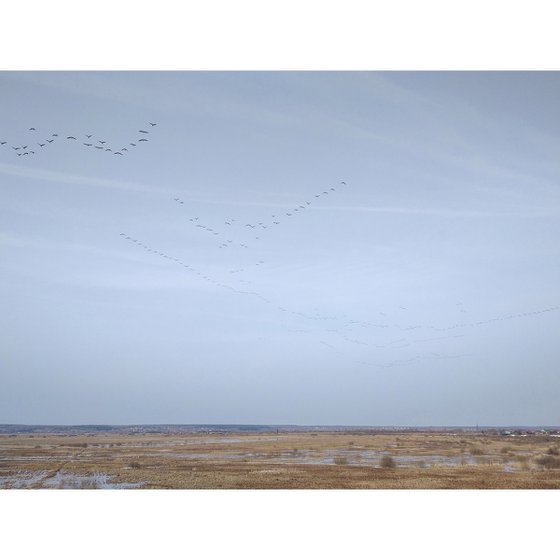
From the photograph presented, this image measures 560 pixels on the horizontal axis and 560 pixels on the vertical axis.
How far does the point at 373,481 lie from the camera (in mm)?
26031

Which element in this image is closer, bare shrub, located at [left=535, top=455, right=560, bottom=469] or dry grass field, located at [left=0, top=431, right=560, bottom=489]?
dry grass field, located at [left=0, top=431, right=560, bottom=489]

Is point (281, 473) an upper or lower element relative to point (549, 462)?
lower

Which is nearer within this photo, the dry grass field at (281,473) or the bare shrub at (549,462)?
the dry grass field at (281,473)

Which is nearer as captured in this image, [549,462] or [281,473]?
[281,473]

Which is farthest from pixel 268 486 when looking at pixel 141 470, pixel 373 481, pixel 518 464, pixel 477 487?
pixel 518 464
